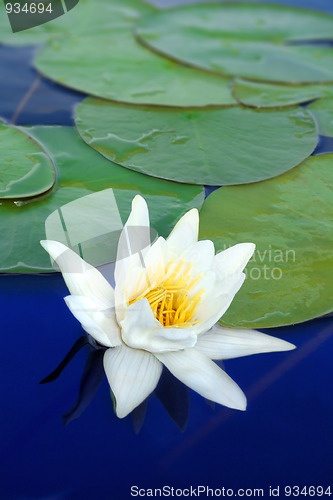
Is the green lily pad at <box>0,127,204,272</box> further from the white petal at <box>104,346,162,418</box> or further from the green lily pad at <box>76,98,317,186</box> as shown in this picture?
the white petal at <box>104,346,162,418</box>

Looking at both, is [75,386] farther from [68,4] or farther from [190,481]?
[68,4]

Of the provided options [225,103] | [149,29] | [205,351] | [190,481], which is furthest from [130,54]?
[190,481]

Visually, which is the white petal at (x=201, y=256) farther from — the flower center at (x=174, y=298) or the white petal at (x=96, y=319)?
the white petal at (x=96, y=319)

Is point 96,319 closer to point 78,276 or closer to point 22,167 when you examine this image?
point 78,276

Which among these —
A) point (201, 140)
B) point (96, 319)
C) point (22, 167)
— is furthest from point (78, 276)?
point (201, 140)

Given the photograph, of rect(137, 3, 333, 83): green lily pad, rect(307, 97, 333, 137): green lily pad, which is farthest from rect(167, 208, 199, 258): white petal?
rect(137, 3, 333, 83): green lily pad

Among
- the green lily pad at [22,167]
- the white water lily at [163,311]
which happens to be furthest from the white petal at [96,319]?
the green lily pad at [22,167]
